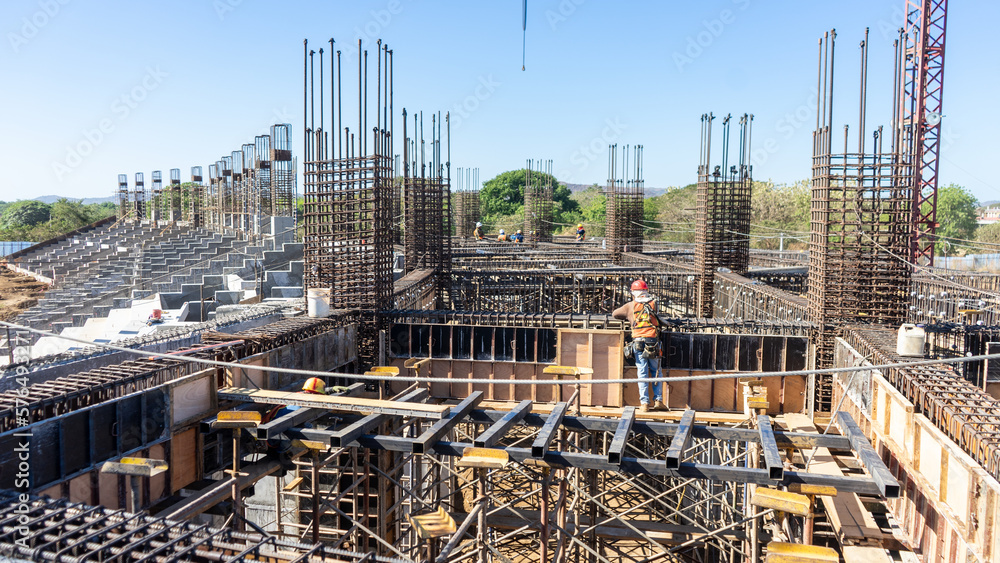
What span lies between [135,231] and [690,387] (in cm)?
5616

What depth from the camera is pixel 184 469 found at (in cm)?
845

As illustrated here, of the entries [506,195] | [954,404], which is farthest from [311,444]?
[506,195]

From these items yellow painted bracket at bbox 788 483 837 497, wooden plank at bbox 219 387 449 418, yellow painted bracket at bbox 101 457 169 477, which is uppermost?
wooden plank at bbox 219 387 449 418

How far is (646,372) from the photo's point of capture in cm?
1168

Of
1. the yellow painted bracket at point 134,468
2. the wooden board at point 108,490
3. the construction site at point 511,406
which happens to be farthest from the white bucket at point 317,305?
the yellow painted bracket at point 134,468

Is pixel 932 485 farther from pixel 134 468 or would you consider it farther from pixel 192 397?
pixel 192 397

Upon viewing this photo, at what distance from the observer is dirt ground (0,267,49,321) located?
33.7 meters

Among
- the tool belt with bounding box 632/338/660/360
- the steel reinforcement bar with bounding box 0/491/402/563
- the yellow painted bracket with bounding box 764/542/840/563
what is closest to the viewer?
the steel reinforcement bar with bounding box 0/491/402/563

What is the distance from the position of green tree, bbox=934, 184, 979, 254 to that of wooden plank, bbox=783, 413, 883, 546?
6402cm

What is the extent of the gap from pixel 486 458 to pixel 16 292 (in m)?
42.5

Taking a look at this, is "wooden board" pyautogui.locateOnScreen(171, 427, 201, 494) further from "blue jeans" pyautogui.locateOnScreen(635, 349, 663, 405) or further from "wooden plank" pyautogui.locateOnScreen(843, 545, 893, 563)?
"wooden plank" pyautogui.locateOnScreen(843, 545, 893, 563)

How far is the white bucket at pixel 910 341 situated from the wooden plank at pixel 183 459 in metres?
9.20

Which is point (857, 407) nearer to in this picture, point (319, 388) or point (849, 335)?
point (849, 335)

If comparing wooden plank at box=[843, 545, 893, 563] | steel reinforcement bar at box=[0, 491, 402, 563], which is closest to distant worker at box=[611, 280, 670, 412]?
wooden plank at box=[843, 545, 893, 563]
